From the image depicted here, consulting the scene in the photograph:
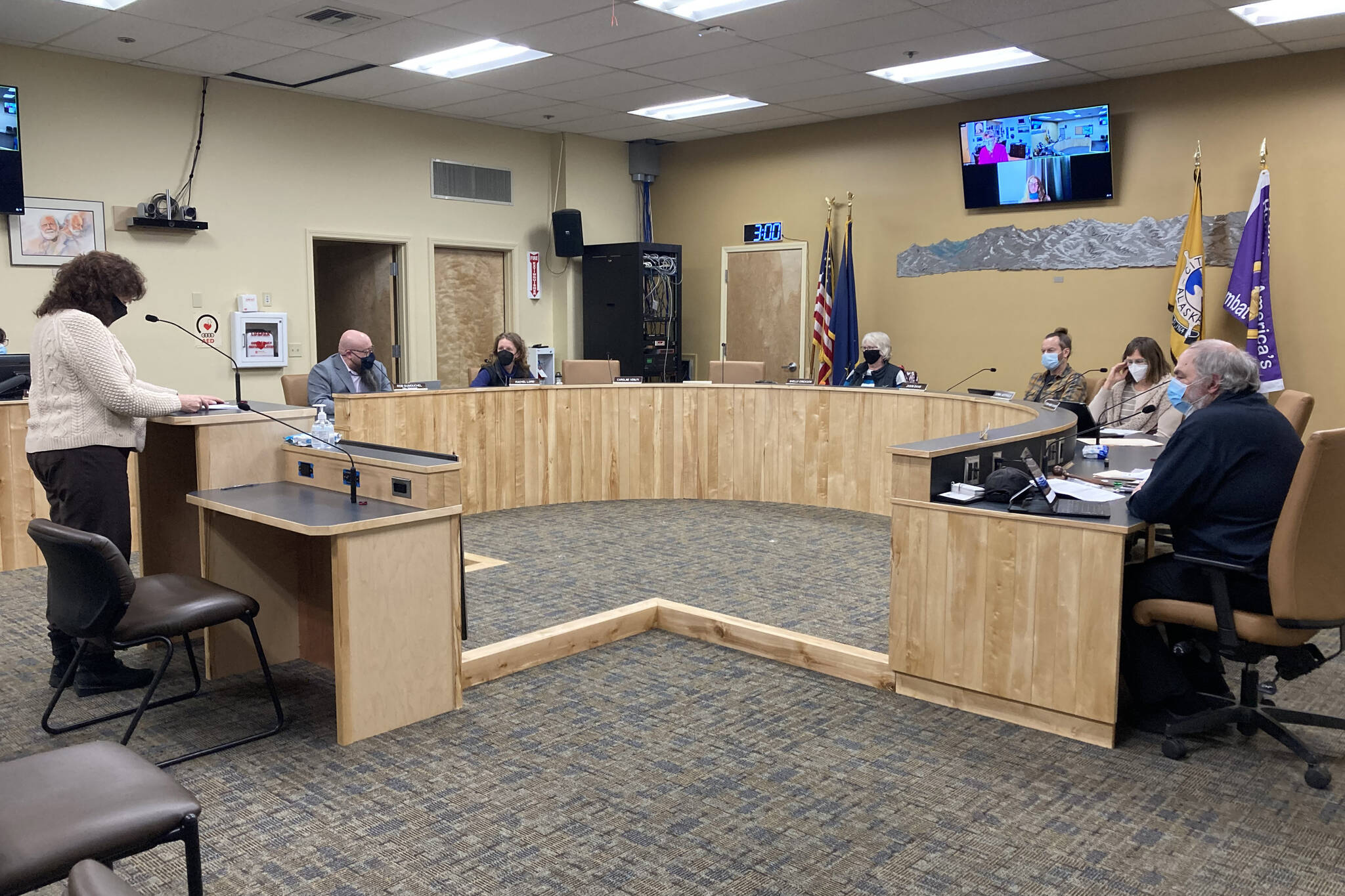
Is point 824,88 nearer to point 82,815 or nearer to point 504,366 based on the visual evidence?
point 504,366

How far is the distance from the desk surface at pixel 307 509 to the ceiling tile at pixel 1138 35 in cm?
525

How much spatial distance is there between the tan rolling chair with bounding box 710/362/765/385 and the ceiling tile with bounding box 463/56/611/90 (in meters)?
2.28

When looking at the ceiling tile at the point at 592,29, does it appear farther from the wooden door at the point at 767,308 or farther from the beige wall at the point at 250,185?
the wooden door at the point at 767,308

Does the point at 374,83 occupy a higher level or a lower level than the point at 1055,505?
higher

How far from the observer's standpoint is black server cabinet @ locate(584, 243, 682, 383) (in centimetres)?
966

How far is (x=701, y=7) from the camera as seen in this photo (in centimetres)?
599

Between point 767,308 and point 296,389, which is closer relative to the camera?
point 296,389

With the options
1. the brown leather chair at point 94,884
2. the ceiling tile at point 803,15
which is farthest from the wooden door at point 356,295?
the brown leather chair at point 94,884

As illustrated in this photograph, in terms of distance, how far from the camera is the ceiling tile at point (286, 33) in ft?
20.2

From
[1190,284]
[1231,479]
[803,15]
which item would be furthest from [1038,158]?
[1231,479]

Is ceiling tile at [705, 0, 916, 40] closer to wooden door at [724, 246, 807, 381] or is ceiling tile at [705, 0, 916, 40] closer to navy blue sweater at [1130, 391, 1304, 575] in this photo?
wooden door at [724, 246, 807, 381]

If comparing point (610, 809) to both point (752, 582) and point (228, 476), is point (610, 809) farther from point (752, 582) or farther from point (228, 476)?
point (752, 582)

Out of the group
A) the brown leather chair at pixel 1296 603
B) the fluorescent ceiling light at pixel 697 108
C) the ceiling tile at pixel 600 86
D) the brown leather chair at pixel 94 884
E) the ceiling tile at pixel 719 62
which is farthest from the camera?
the fluorescent ceiling light at pixel 697 108

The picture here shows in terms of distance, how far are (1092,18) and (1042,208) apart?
82.3 inches
